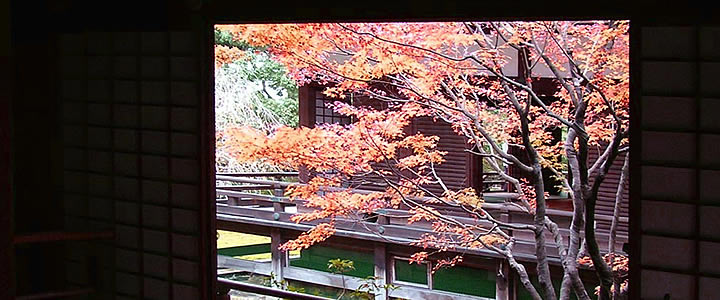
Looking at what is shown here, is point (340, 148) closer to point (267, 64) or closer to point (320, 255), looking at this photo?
point (320, 255)

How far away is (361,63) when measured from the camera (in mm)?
6789

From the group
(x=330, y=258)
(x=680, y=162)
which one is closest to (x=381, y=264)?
(x=330, y=258)

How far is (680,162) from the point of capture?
279 centimetres

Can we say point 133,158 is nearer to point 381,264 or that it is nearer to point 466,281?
point 381,264

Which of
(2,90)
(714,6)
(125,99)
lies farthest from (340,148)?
(714,6)

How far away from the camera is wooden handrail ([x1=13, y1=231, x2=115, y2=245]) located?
13.6 ft

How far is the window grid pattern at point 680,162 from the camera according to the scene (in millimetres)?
2727

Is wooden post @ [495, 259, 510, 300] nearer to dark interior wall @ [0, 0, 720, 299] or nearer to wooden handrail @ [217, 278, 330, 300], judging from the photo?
wooden handrail @ [217, 278, 330, 300]

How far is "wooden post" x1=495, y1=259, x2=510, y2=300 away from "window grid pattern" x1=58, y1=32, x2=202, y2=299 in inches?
189

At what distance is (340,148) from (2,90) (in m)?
3.98

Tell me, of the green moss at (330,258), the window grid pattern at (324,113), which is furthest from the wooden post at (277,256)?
the window grid pattern at (324,113)

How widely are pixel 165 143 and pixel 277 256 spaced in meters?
6.49

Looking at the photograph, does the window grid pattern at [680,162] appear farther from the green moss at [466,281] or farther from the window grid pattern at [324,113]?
the window grid pattern at [324,113]

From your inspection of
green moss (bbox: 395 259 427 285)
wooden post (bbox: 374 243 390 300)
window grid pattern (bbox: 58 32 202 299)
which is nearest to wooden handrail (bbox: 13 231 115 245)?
window grid pattern (bbox: 58 32 202 299)
